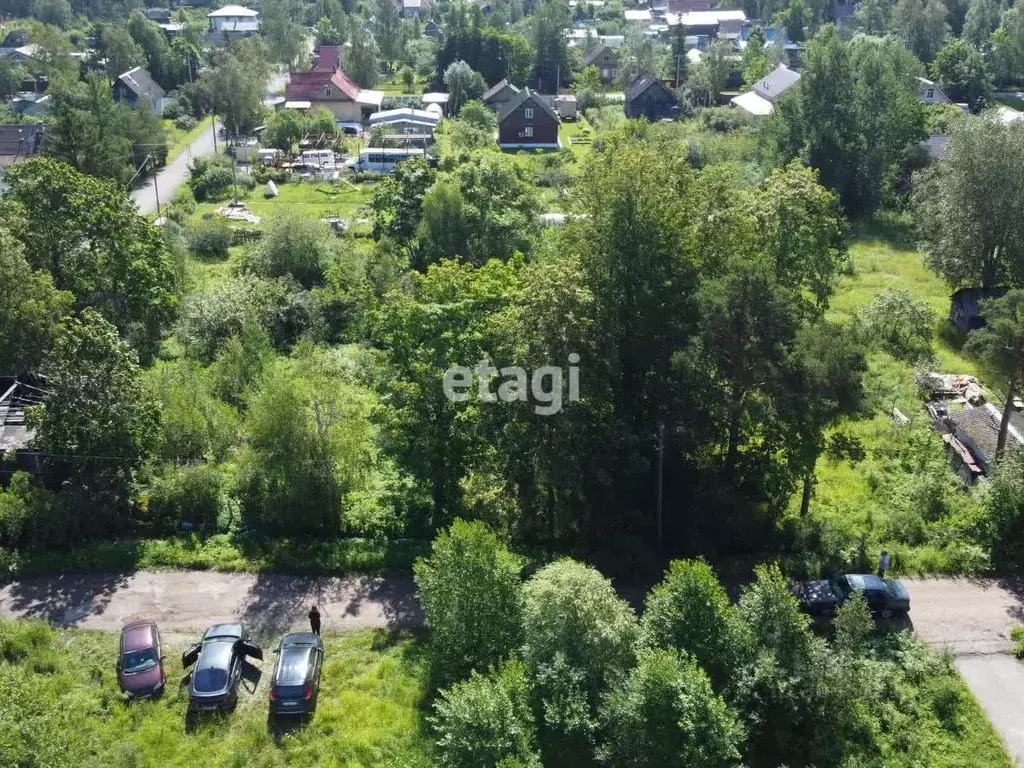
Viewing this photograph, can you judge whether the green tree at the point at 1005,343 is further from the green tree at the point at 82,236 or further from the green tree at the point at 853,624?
the green tree at the point at 82,236

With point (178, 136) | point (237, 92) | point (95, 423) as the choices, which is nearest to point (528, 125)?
point (237, 92)

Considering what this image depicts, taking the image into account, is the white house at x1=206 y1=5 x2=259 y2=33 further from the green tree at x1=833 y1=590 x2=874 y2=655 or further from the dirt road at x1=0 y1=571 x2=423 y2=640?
the green tree at x1=833 y1=590 x2=874 y2=655

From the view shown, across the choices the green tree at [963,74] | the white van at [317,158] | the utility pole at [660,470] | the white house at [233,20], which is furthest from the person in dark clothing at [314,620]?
the white house at [233,20]

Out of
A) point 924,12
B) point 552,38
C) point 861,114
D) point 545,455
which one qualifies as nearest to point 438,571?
point 545,455

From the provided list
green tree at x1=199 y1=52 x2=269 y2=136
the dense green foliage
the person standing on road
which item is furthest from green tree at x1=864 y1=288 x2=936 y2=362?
green tree at x1=199 y1=52 x2=269 y2=136

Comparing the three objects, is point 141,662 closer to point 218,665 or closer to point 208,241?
point 218,665

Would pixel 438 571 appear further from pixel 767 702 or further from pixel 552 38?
pixel 552 38
